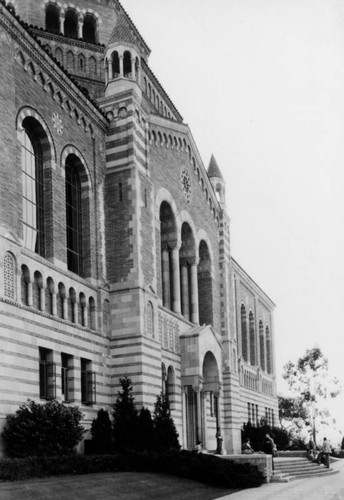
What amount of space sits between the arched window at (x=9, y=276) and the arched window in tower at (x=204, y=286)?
71.2 feet

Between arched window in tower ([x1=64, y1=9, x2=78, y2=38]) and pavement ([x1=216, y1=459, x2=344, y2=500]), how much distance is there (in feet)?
96.5

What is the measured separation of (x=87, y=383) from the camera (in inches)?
1230

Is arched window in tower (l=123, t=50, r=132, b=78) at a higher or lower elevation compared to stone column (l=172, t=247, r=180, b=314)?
higher

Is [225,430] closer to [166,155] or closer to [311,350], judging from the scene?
[166,155]

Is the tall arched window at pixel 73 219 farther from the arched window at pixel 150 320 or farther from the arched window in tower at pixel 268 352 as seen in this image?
the arched window in tower at pixel 268 352

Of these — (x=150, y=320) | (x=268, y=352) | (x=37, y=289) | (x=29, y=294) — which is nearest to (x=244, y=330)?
(x=268, y=352)

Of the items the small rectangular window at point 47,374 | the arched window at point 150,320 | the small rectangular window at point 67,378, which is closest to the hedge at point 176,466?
the small rectangular window at point 47,374

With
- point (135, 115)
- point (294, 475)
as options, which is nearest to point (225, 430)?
point (294, 475)

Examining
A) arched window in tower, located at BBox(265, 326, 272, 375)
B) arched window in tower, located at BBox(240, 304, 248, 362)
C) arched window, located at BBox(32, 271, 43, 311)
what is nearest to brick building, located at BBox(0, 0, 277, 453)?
arched window, located at BBox(32, 271, 43, 311)

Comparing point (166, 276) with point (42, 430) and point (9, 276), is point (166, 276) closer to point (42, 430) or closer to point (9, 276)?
point (9, 276)

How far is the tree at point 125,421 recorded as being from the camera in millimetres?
30000

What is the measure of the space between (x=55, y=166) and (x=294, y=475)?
1765 centimetres

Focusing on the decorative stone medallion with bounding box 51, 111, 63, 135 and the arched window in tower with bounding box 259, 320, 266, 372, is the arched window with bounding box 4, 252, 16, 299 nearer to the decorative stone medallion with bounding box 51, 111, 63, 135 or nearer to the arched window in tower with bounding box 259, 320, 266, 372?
the decorative stone medallion with bounding box 51, 111, 63, 135

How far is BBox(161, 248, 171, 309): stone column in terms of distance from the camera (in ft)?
134
